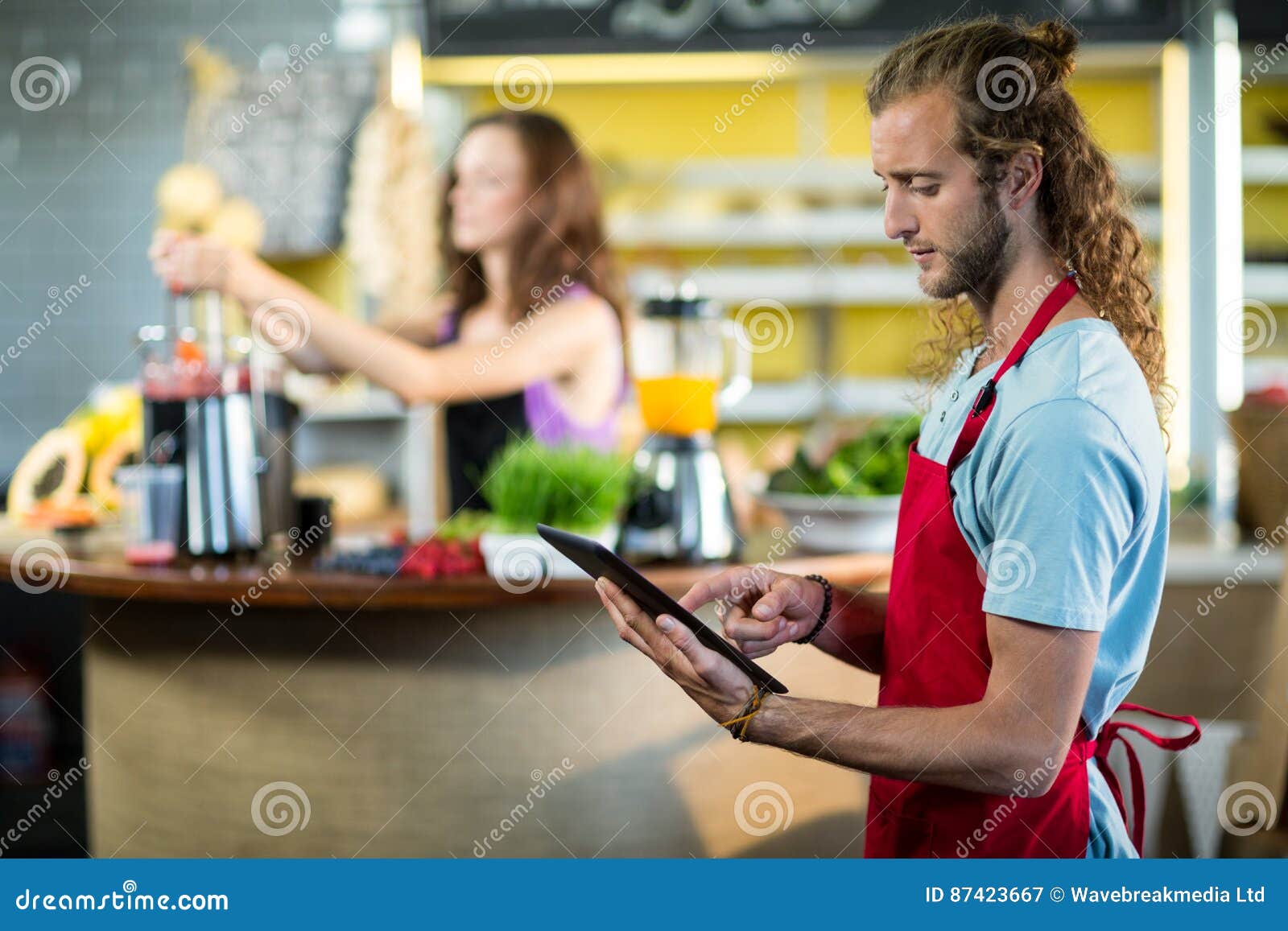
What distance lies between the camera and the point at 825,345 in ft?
13.9

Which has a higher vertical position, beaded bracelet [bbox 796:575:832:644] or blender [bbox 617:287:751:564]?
blender [bbox 617:287:751:564]

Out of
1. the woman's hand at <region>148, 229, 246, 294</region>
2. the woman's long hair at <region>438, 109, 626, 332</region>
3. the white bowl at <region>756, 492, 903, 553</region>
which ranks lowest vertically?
the white bowl at <region>756, 492, 903, 553</region>

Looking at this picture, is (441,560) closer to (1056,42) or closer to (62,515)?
(62,515)

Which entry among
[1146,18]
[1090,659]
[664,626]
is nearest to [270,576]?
[664,626]

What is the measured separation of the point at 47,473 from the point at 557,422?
1089 millimetres

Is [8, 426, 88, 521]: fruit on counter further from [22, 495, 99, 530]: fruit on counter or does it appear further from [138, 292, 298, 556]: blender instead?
[138, 292, 298, 556]: blender

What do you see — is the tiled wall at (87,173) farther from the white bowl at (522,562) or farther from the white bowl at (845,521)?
the white bowl at (845,521)

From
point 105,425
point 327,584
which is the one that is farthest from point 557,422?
point 105,425

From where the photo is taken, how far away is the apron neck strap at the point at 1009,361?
95 cm

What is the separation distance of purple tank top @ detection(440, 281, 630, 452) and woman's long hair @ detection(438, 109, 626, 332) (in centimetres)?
12

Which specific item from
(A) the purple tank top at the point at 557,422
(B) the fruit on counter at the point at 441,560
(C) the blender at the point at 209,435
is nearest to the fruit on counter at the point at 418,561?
(B) the fruit on counter at the point at 441,560

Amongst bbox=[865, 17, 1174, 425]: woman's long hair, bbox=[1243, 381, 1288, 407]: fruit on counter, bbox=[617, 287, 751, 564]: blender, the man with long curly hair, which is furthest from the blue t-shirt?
bbox=[1243, 381, 1288, 407]: fruit on counter

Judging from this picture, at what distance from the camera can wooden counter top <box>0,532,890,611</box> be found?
5.44 feet

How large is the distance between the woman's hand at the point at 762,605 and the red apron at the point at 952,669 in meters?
0.10
